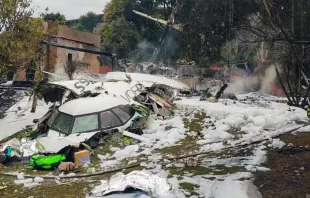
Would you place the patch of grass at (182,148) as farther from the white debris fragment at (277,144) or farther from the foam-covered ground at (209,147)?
the white debris fragment at (277,144)

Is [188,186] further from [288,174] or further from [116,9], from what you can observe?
[116,9]

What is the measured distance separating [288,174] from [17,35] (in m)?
10.7

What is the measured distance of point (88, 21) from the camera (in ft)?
199

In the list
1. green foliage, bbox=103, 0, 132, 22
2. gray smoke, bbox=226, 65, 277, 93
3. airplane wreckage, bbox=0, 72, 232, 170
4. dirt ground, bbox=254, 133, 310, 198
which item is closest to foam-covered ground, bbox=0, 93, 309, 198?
dirt ground, bbox=254, 133, 310, 198

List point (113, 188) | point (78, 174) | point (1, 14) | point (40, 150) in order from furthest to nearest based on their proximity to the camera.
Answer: point (1, 14), point (40, 150), point (78, 174), point (113, 188)

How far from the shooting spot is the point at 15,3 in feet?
43.6

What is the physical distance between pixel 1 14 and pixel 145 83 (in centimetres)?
639

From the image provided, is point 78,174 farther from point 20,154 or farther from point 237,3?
point 237,3

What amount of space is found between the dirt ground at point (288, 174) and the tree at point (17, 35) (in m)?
9.35

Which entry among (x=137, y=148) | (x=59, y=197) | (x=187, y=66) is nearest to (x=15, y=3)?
(x=137, y=148)

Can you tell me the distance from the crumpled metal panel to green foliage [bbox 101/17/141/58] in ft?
116

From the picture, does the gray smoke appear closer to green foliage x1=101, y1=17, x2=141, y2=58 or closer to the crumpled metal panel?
green foliage x1=101, y1=17, x2=141, y2=58

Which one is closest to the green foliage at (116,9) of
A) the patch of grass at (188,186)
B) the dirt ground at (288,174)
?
the dirt ground at (288,174)

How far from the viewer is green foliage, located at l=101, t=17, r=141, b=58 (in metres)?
41.3
